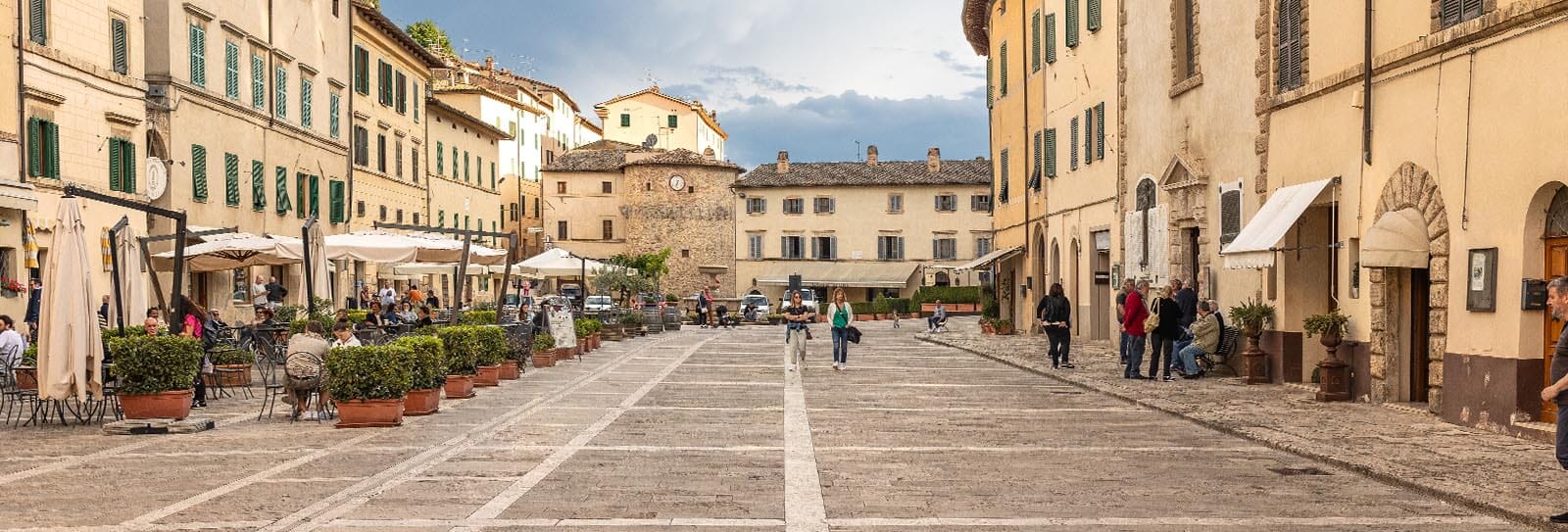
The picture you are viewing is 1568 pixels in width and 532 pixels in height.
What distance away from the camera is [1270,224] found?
1808 cm

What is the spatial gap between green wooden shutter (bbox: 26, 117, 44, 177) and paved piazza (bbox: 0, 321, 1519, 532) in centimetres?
970

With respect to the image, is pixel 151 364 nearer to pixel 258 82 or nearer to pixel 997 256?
pixel 258 82

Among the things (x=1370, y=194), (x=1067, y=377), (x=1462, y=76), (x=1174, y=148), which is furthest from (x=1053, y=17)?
(x=1462, y=76)

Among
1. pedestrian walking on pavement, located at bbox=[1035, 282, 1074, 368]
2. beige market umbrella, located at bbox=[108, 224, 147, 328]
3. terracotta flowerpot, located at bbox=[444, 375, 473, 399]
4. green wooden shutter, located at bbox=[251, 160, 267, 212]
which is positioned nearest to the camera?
beige market umbrella, located at bbox=[108, 224, 147, 328]

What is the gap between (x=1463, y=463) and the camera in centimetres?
1130

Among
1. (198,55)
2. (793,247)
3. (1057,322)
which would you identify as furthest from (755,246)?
(1057,322)

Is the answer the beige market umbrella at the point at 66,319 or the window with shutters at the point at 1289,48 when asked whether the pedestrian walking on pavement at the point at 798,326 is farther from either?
the beige market umbrella at the point at 66,319

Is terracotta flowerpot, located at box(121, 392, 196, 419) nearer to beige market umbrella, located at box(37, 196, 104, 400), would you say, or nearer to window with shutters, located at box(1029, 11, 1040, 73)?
beige market umbrella, located at box(37, 196, 104, 400)

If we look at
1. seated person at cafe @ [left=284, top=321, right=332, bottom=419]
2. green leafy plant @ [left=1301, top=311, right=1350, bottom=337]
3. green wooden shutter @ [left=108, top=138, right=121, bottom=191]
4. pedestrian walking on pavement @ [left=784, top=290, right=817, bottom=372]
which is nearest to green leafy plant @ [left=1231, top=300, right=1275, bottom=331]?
green leafy plant @ [left=1301, top=311, right=1350, bottom=337]

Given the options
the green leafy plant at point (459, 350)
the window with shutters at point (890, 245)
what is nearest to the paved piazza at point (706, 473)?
the green leafy plant at point (459, 350)

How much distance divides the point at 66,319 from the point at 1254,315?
14.3 m

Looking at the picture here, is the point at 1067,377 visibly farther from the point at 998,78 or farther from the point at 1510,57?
the point at 998,78

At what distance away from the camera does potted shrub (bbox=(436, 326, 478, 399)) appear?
60.4 feet

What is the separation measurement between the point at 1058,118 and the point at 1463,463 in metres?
23.3
